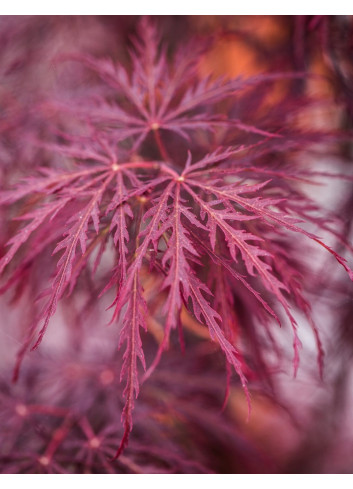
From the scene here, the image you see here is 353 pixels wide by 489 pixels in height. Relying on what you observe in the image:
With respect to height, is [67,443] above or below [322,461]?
above

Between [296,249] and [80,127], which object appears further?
[80,127]

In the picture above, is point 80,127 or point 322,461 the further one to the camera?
point 322,461

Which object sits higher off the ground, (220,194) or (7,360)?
(220,194)

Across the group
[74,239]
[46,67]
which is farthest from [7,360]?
[74,239]
